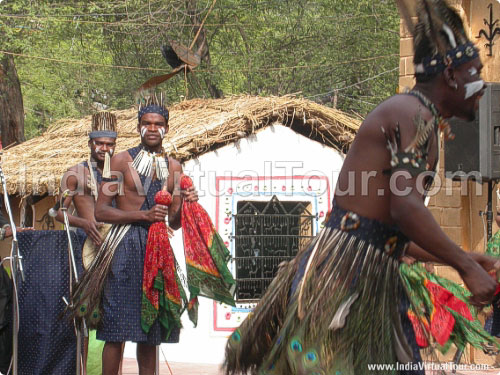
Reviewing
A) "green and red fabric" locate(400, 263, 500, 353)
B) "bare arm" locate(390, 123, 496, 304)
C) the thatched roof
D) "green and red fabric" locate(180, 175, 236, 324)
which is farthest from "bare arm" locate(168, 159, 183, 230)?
the thatched roof

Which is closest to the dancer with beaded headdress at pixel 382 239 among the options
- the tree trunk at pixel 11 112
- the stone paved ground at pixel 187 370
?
the stone paved ground at pixel 187 370

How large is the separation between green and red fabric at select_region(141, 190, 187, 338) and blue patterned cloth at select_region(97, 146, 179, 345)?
5 centimetres

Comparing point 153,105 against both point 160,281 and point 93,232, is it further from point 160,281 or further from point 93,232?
point 160,281

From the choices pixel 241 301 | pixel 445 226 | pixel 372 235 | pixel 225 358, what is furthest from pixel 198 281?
pixel 241 301

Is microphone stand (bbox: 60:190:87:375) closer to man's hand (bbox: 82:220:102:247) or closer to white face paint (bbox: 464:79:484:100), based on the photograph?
man's hand (bbox: 82:220:102:247)

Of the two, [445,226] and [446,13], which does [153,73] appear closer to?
[445,226]

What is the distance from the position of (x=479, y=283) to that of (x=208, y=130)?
8.39 m

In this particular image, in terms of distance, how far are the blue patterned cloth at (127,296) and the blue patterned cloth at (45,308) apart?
4.13 ft

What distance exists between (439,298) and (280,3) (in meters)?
19.5

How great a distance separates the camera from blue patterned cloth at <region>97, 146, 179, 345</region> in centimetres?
603

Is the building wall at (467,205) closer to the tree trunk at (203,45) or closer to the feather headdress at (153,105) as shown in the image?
the feather headdress at (153,105)

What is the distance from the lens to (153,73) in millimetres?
23047

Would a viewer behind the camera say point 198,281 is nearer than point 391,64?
Yes

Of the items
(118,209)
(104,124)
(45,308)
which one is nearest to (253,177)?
(104,124)
